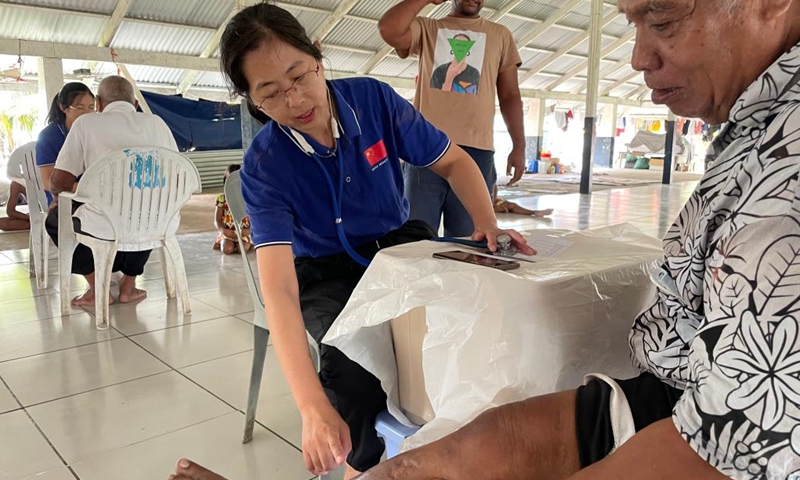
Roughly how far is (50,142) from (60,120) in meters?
0.13

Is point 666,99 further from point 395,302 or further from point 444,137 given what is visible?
point 444,137

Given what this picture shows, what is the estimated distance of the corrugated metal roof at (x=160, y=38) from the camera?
771 cm

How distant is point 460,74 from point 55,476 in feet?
5.92

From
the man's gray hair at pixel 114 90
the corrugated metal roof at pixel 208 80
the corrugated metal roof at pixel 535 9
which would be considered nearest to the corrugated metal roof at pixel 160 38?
the corrugated metal roof at pixel 208 80

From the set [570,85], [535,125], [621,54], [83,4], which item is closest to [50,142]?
[83,4]

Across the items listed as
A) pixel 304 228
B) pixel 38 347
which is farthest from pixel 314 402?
pixel 38 347

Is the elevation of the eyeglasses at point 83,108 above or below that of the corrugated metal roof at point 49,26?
below

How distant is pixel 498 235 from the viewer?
1.11 metres

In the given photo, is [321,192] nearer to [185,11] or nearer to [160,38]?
[185,11]

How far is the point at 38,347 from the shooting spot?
2.31 meters

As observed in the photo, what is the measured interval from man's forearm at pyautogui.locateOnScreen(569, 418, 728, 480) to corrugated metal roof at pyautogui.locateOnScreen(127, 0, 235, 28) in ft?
27.0

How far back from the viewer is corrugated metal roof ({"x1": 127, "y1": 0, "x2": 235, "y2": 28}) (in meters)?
7.43

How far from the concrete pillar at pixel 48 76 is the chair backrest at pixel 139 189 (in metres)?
5.98

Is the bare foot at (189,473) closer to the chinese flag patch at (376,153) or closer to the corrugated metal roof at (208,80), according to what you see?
the chinese flag patch at (376,153)
